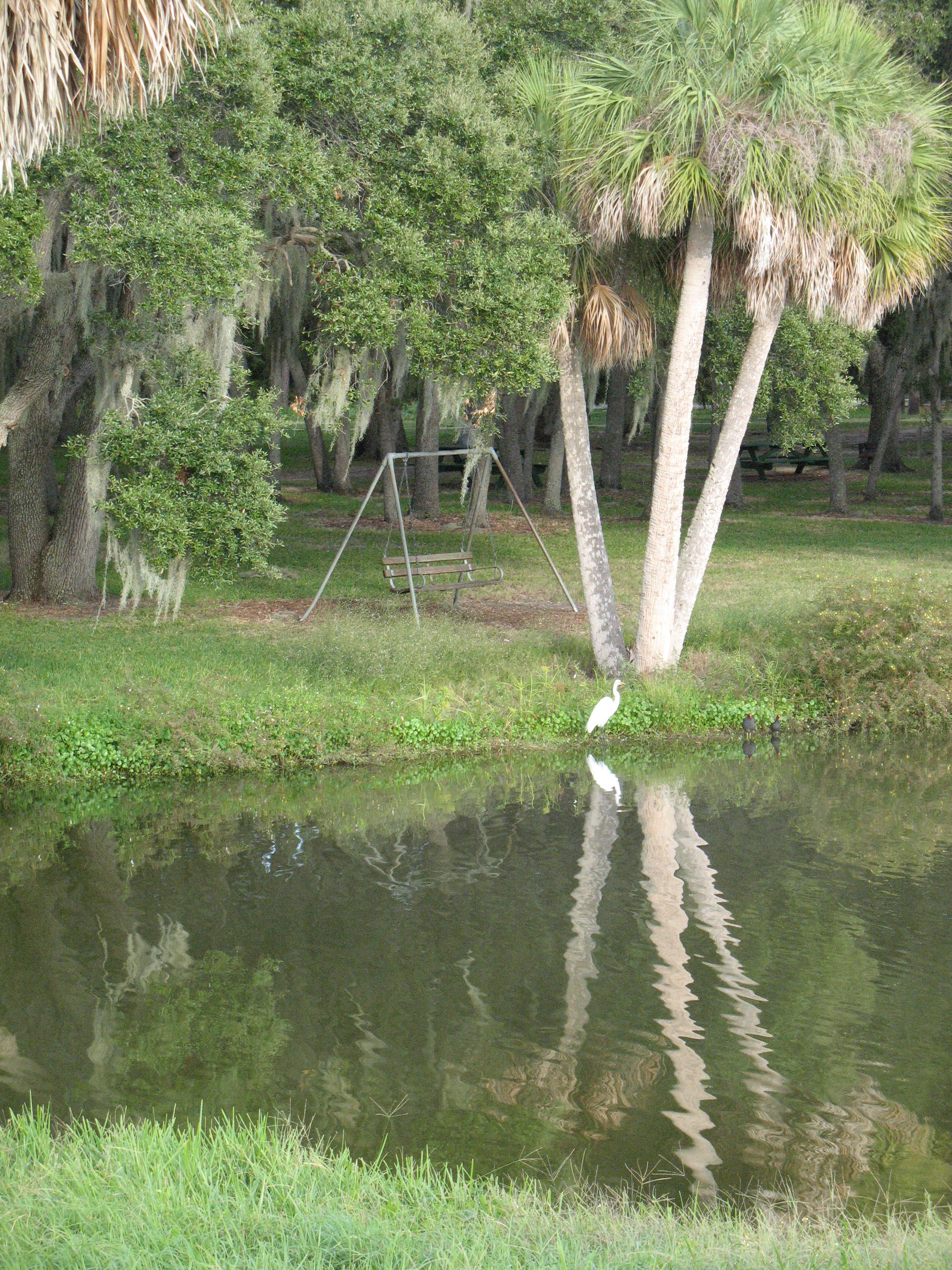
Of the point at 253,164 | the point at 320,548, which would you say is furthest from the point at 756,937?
the point at 320,548

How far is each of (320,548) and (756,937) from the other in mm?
15098

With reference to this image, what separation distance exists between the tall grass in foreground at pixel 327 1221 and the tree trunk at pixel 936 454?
942 inches

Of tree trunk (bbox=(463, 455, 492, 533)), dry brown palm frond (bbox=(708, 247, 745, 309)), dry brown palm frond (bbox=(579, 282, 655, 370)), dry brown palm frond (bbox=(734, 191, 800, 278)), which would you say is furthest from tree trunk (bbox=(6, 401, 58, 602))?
dry brown palm frond (bbox=(734, 191, 800, 278))

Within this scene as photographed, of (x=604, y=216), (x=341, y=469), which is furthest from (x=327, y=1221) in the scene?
(x=341, y=469)

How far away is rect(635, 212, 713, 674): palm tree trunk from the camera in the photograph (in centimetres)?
1322

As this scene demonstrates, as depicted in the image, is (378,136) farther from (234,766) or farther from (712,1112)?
(712,1112)

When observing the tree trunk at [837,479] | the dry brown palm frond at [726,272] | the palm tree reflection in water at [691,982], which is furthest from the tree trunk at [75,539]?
the tree trunk at [837,479]

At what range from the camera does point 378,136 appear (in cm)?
1250

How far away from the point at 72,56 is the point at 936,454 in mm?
23710

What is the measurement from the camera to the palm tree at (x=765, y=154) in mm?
11930

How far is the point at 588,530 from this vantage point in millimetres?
14461

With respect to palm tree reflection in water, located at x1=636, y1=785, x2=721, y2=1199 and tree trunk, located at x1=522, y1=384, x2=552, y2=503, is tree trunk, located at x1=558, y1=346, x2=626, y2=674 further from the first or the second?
tree trunk, located at x1=522, y1=384, x2=552, y2=503

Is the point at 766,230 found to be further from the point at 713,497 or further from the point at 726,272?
the point at 713,497

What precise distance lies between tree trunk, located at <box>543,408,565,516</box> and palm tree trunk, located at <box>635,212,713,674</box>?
12.6 m
